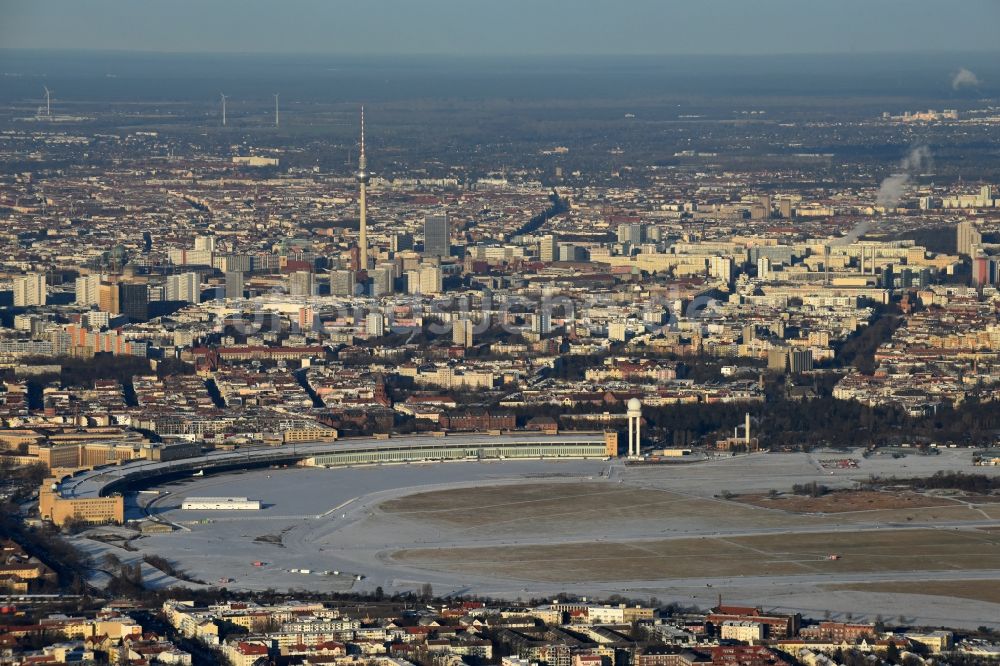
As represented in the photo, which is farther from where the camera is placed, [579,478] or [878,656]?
[579,478]

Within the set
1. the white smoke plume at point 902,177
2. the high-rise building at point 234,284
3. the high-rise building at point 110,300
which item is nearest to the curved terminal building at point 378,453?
the high-rise building at point 110,300

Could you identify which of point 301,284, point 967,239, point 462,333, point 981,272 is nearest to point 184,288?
point 301,284

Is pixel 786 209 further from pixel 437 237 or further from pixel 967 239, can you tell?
pixel 437 237

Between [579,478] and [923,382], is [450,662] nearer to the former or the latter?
[579,478]

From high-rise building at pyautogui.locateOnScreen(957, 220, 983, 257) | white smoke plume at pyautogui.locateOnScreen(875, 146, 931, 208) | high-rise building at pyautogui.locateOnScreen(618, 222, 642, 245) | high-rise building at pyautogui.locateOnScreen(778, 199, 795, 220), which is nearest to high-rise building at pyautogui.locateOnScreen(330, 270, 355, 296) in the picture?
high-rise building at pyautogui.locateOnScreen(618, 222, 642, 245)

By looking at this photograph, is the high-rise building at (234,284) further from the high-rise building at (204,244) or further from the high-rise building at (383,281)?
the high-rise building at (204,244)

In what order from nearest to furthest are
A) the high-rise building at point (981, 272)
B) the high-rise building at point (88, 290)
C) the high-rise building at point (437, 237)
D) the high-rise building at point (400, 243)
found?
the high-rise building at point (88, 290), the high-rise building at point (981, 272), the high-rise building at point (437, 237), the high-rise building at point (400, 243)

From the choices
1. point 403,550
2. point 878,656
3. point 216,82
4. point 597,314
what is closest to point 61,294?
point 597,314
